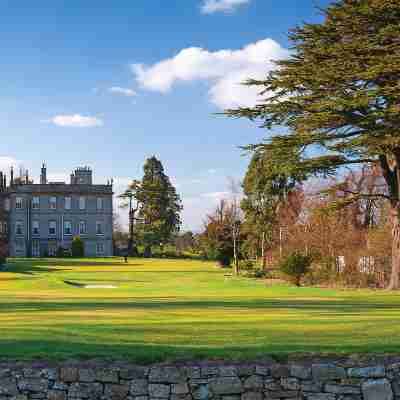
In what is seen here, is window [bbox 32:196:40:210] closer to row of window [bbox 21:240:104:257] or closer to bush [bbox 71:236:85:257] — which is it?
row of window [bbox 21:240:104:257]

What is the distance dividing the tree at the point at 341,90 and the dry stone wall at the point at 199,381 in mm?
14844

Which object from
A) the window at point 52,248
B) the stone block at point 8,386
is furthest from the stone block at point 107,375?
the window at point 52,248

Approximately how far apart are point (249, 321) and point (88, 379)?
5.17 metres

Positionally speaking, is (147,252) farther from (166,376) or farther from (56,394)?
(166,376)

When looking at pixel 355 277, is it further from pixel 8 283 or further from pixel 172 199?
pixel 172 199

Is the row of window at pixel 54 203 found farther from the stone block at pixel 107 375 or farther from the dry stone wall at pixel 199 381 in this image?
the stone block at pixel 107 375

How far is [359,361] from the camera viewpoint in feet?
34.5

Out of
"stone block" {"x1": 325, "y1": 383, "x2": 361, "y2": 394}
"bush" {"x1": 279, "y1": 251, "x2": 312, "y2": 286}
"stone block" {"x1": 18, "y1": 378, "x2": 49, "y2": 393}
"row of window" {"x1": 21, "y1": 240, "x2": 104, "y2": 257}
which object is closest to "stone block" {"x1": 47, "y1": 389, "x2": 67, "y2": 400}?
"stone block" {"x1": 18, "y1": 378, "x2": 49, "y2": 393}

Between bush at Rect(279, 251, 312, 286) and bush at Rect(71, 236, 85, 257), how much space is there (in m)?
52.7

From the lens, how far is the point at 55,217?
278 feet

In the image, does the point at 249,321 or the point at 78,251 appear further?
the point at 78,251

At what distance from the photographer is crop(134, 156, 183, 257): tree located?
8612 centimetres

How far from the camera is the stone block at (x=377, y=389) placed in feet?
33.9

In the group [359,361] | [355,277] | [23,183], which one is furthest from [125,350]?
[23,183]
